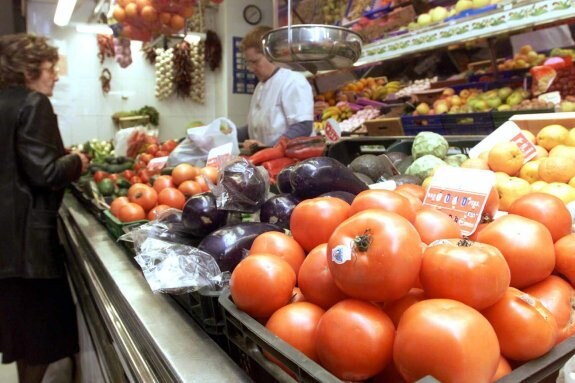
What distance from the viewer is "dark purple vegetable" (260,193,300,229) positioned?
1.25 m

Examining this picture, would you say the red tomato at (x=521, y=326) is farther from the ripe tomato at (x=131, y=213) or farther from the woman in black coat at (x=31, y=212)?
the woman in black coat at (x=31, y=212)

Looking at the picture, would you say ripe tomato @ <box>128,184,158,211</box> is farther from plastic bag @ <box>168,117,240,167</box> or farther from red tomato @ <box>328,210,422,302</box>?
red tomato @ <box>328,210,422,302</box>

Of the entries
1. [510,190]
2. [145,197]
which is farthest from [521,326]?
[145,197]

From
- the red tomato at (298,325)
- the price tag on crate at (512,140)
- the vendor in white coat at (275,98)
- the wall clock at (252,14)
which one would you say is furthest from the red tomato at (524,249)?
the wall clock at (252,14)

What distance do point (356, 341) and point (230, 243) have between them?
1.76ft

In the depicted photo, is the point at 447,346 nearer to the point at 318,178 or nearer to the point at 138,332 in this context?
the point at 318,178

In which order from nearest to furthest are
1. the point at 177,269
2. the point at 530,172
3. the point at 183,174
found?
the point at 177,269 < the point at 530,172 < the point at 183,174

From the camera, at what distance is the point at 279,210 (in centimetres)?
126

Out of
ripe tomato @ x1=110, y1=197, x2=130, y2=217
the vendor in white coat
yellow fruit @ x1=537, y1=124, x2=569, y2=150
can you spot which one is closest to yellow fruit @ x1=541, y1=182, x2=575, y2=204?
yellow fruit @ x1=537, y1=124, x2=569, y2=150

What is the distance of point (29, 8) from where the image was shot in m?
7.07

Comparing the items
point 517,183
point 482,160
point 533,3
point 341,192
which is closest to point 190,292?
point 341,192

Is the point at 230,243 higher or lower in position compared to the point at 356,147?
lower

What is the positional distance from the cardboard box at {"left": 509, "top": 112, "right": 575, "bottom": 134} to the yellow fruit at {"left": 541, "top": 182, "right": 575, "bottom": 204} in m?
0.55

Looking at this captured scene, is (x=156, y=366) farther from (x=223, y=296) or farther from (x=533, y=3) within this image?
(x=533, y=3)
